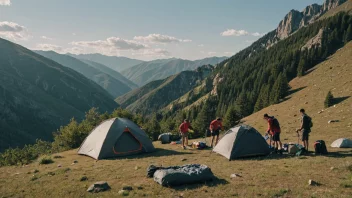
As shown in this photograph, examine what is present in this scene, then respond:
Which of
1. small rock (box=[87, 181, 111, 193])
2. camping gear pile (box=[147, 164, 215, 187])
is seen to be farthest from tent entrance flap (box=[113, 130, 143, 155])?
camping gear pile (box=[147, 164, 215, 187])

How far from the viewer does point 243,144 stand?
778 inches

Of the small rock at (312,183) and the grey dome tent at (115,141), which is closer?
the small rock at (312,183)

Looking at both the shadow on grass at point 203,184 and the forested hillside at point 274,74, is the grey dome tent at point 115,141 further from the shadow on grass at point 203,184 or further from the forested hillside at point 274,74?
the forested hillside at point 274,74

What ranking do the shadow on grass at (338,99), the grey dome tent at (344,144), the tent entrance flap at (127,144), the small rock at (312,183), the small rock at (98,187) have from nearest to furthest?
the small rock at (312,183)
the small rock at (98,187)
the grey dome tent at (344,144)
the tent entrance flap at (127,144)
the shadow on grass at (338,99)

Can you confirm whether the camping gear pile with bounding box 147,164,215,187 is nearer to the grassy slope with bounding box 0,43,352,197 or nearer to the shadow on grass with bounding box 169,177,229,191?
the shadow on grass with bounding box 169,177,229,191

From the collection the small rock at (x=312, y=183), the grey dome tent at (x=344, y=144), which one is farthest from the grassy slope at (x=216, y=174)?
the grey dome tent at (x=344, y=144)

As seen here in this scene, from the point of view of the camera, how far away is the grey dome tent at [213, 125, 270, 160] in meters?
19.5

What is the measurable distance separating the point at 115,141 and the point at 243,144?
1054 cm

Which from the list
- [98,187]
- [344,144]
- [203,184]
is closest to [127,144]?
[98,187]

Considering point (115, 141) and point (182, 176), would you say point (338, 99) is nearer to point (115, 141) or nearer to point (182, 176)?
point (115, 141)

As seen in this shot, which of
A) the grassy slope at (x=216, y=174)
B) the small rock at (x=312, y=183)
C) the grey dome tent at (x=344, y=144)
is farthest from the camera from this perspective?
the grey dome tent at (x=344, y=144)

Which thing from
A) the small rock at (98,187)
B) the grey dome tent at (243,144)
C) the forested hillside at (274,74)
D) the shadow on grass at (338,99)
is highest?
the forested hillside at (274,74)

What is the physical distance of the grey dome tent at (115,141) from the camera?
23031 mm

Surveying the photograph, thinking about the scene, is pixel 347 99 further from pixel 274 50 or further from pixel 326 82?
pixel 274 50
